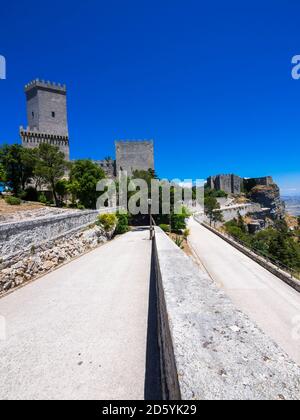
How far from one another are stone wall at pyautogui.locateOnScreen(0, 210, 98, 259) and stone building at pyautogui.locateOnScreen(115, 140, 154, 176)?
38069mm

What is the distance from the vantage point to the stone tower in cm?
4525

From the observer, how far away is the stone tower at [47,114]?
45.2 meters

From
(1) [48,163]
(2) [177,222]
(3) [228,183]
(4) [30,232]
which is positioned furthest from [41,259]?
(3) [228,183]

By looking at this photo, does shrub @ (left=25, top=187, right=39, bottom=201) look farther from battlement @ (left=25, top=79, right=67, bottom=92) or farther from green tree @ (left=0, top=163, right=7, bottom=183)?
battlement @ (left=25, top=79, right=67, bottom=92)

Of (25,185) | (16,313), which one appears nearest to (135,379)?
(16,313)

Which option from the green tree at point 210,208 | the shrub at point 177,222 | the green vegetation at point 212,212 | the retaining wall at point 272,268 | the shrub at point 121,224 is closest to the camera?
the retaining wall at point 272,268

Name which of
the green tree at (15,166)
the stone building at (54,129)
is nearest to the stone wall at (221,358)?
the green tree at (15,166)

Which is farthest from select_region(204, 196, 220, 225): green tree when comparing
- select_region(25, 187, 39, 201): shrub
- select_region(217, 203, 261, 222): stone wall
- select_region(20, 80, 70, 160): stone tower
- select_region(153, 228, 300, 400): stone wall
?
select_region(153, 228, 300, 400): stone wall

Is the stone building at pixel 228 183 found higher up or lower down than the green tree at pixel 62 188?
higher up

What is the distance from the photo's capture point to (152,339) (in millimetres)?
4383

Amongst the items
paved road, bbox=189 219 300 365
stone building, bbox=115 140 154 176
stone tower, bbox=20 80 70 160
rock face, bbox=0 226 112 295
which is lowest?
paved road, bbox=189 219 300 365

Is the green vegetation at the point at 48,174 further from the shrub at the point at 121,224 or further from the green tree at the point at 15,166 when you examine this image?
the shrub at the point at 121,224

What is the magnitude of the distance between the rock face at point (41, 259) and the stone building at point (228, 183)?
207 ft

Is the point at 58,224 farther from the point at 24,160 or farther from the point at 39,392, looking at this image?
the point at 24,160
